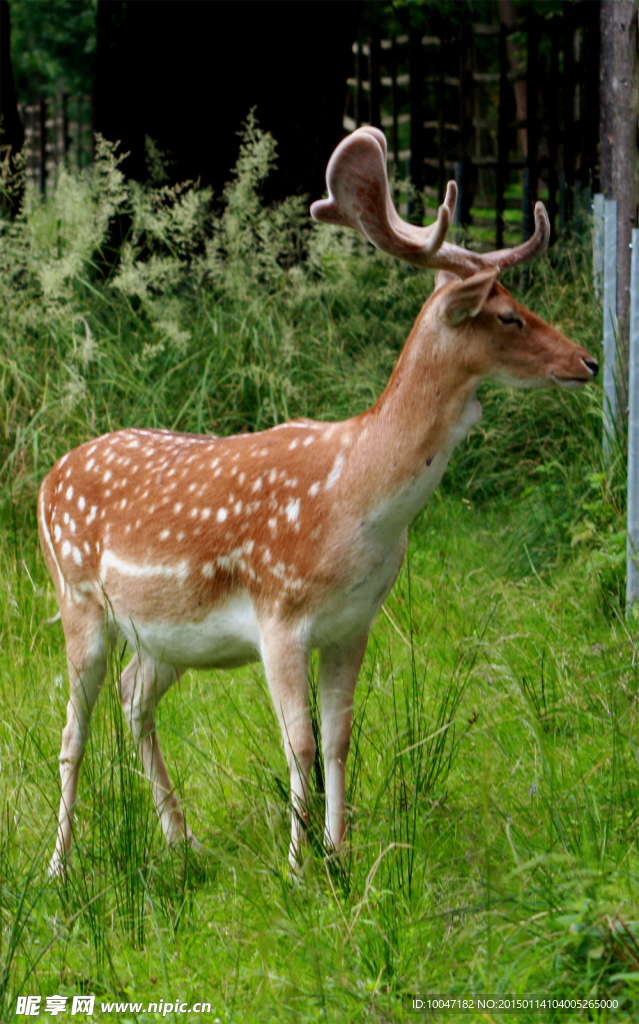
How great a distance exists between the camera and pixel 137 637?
3.41 meters

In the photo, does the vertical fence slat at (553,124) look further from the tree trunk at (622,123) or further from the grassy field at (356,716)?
the tree trunk at (622,123)

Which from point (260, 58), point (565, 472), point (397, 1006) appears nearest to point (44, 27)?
point (260, 58)

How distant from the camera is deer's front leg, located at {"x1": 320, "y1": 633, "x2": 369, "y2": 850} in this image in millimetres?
3271

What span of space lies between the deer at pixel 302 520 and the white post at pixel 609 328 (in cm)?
220

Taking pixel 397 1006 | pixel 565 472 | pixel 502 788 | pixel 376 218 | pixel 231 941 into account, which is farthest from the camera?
pixel 565 472

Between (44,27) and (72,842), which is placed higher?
(44,27)

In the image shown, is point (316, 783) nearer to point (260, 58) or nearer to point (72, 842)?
point (72, 842)

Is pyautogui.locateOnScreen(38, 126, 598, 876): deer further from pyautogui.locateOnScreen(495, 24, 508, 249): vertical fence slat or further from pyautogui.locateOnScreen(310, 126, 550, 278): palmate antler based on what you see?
pyautogui.locateOnScreen(495, 24, 508, 249): vertical fence slat

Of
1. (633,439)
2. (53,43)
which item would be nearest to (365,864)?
(633,439)

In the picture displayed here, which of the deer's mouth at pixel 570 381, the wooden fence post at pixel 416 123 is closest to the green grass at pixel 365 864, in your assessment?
the deer's mouth at pixel 570 381

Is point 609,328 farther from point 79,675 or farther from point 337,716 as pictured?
point 79,675

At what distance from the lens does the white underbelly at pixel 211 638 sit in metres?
3.31

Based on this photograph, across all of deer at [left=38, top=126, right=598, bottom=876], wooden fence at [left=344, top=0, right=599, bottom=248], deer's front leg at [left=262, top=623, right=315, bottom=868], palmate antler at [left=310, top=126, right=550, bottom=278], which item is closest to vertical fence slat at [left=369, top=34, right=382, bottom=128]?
wooden fence at [left=344, top=0, right=599, bottom=248]

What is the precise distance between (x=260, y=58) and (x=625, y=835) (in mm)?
7197
